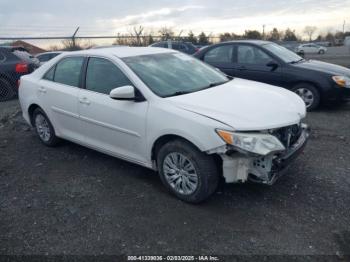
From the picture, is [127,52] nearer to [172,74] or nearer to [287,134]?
[172,74]

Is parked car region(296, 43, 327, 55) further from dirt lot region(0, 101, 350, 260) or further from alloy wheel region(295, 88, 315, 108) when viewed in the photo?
dirt lot region(0, 101, 350, 260)

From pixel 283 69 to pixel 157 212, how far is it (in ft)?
16.3

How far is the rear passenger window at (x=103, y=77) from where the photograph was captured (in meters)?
3.96

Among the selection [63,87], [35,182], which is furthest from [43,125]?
[35,182]

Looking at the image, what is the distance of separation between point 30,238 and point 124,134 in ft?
4.84

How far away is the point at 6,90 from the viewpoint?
364 inches

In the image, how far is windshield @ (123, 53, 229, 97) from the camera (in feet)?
12.4

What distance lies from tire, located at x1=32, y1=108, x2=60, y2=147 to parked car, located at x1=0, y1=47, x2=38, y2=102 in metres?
4.41

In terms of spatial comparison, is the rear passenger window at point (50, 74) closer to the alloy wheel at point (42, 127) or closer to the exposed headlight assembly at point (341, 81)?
the alloy wheel at point (42, 127)

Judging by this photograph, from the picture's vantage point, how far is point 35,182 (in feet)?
13.9

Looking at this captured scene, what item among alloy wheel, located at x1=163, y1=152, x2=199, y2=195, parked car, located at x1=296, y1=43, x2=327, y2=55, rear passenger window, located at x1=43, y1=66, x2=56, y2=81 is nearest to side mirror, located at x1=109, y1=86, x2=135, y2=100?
alloy wheel, located at x1=163, y1=152, x2=199, y2=195

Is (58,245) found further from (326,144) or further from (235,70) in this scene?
(235,70)

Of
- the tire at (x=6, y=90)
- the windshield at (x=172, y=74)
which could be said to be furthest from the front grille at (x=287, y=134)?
the tire at (x=6, y=90)

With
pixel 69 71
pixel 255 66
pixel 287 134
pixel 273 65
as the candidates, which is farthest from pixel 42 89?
pixel 273 65
